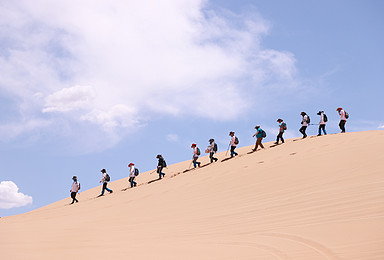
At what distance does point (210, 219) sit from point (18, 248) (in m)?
3.22

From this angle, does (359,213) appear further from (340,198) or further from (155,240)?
(155,240)

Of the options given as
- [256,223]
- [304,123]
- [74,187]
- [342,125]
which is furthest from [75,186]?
[256,223]

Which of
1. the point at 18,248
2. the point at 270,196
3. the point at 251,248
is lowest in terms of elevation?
the point at 251,248

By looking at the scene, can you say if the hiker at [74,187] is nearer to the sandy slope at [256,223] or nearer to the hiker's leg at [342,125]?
the sandy slope at [256,223]

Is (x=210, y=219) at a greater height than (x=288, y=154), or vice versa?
(x=288, y=154)

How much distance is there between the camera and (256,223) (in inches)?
214

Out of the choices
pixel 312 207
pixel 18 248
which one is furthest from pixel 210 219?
pixel 18 248

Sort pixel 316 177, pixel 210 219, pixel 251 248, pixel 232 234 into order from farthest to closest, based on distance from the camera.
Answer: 1. pixel 316 177
2. pixel 210 219
3. pixel 232 234
4. pixel 251 248

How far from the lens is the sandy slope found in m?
3.96

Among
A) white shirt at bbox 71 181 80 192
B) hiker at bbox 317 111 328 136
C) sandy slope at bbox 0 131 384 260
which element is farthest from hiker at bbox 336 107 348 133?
white shirt at bbox 71 181 80 192

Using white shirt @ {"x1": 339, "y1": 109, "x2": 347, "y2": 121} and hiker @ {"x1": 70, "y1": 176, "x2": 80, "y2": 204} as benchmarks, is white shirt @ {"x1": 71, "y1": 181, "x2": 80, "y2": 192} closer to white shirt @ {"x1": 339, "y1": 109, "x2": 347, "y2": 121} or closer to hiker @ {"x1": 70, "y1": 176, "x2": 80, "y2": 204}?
hiker @ {"x1": 70, "y1": 176, "x2": 80, "y2": 204}

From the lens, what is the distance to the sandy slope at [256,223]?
156 inches

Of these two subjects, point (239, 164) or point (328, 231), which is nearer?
point (328, 231)

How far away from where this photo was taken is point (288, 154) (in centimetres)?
1288
